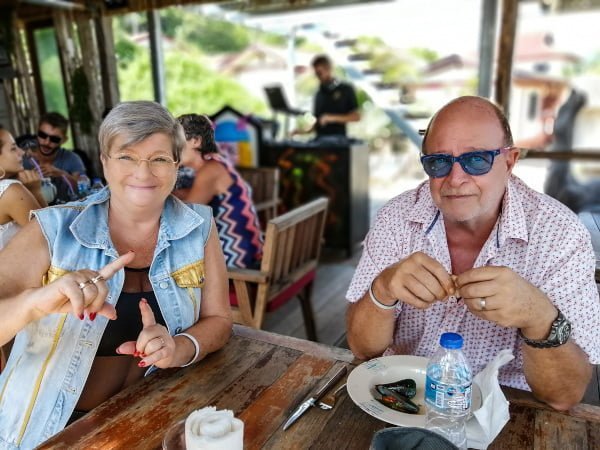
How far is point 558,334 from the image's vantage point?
1.07 m

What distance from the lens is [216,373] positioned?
4.05 ft

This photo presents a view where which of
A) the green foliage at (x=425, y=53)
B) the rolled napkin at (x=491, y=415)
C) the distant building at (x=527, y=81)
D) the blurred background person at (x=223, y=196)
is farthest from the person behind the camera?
the green foliage at (x=425, y=53)

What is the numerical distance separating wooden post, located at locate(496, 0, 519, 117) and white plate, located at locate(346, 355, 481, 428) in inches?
139

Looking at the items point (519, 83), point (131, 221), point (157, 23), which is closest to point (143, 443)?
point (131, 221)

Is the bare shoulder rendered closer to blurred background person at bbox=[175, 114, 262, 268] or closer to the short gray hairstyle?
the short gray hairstyle

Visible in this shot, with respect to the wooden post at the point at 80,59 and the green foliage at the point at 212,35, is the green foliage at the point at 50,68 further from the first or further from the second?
the green foliage at the point at 212,35

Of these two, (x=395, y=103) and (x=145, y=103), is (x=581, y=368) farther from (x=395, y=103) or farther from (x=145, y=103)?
(x=395, y=103)

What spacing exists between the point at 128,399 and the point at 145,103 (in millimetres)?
811

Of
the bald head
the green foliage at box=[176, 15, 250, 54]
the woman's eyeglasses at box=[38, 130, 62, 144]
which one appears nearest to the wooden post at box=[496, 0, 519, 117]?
the bald head

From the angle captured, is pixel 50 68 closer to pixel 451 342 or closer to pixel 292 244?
pixel 292 244

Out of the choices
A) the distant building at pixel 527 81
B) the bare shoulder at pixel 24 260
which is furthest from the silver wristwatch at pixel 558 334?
the distant building at pixel 527 81

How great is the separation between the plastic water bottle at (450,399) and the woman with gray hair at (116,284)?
60 centimetres

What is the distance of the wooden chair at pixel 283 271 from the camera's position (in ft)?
7.61

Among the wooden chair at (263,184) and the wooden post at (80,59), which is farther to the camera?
the wooden post at (80,59)
